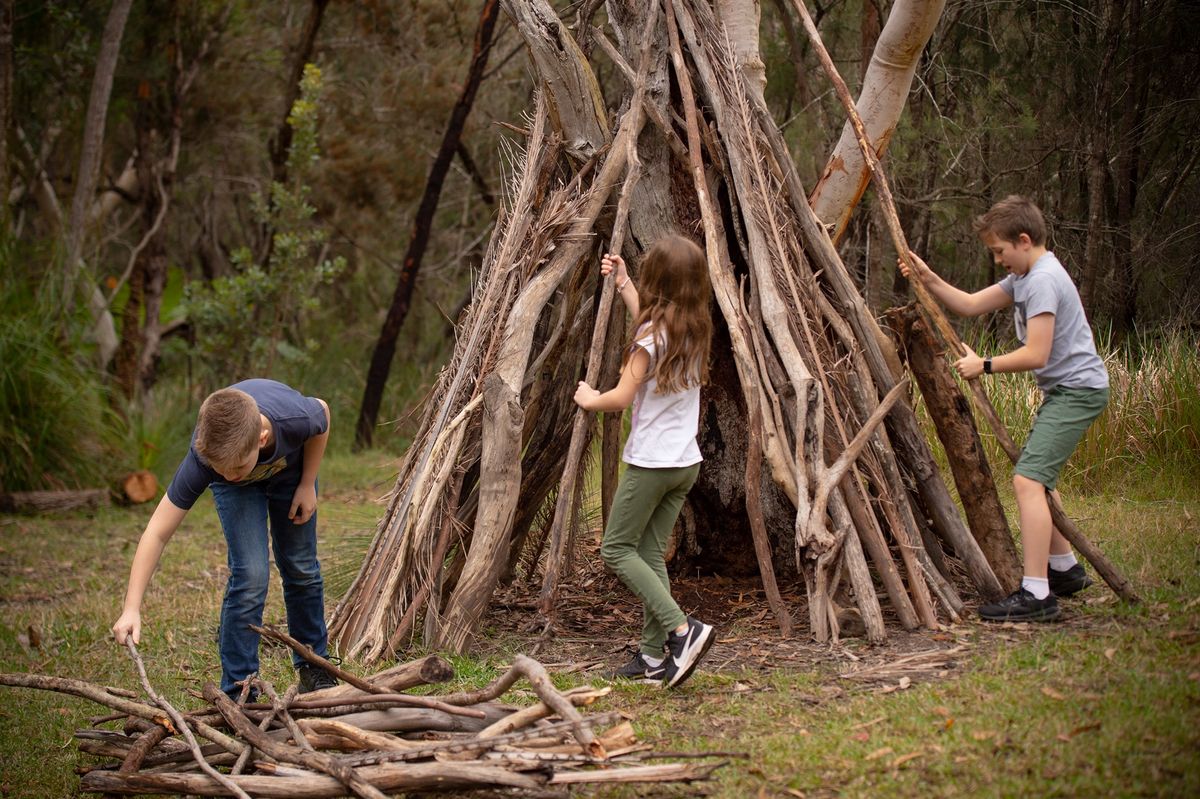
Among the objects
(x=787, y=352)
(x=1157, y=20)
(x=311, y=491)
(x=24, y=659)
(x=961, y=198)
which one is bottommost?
(x=24, y=659)

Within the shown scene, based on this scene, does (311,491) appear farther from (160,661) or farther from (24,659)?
(24,659)

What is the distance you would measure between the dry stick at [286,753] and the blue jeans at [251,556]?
400mm

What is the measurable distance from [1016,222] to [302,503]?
3.09 m

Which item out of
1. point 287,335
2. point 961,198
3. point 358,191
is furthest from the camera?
point 287,335

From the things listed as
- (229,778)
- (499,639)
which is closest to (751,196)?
(499,639)

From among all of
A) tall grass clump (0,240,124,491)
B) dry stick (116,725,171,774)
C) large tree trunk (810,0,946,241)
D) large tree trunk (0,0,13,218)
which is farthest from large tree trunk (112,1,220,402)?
dry stick (116,725,171,774)

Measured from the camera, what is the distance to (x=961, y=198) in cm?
977

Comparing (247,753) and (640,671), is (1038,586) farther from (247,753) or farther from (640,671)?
(247,753)

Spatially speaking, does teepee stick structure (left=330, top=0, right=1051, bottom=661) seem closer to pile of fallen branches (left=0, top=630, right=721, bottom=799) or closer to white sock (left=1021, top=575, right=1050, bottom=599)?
white sock (left=1021, top=575, right=1050, bottom=599)

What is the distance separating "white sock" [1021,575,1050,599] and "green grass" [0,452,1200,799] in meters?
0.16

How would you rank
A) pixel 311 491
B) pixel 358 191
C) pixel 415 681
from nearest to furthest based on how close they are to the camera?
pixel 415 681
pixel 311 491
pixel 358 191

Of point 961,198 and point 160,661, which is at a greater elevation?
point 961,198

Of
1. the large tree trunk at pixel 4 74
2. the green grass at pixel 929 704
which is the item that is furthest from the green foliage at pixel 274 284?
the green grass at pixel 929 704

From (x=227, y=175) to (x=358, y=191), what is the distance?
419cm
